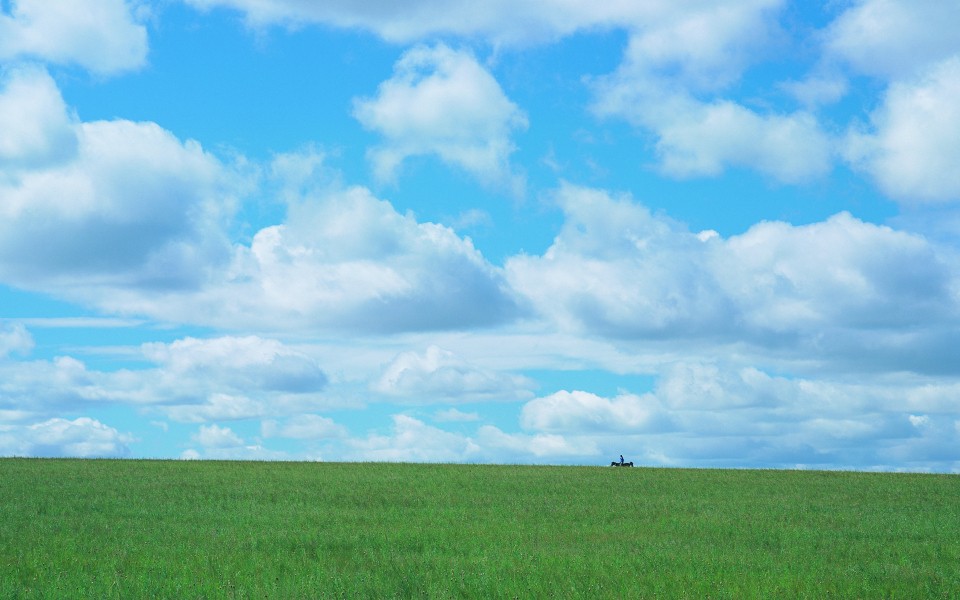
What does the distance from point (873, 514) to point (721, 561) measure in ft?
50.6

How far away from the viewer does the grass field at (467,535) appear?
1803 cm

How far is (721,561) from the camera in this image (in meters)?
21.0

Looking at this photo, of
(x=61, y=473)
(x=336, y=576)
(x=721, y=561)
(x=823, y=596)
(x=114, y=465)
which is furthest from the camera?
(x=114, y=465)

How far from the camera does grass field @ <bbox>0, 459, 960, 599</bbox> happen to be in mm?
18031

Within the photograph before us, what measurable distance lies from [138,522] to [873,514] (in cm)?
2625

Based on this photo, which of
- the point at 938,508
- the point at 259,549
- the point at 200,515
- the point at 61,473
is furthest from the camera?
the point at 61,473

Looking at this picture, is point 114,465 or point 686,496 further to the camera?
point 114,465

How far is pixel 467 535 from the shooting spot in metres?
25.6

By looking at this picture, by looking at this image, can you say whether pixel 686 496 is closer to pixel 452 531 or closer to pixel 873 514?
pixel 873 514

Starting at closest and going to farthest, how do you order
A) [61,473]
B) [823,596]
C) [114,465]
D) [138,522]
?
[823,596]
[138,522]
[61,473]
[114,465]

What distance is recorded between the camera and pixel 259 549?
23.6 metres

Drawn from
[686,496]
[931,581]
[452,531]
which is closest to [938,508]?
[686,496]

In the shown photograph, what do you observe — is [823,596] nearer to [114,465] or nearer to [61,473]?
[61,473]

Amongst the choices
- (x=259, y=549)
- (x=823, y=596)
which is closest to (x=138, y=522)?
(x=259, y=549)
